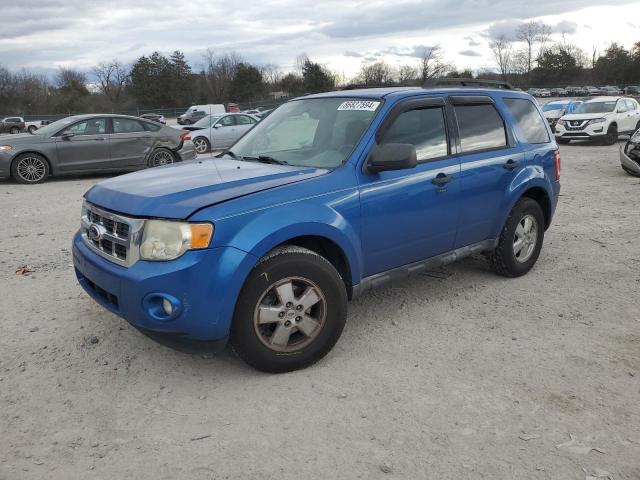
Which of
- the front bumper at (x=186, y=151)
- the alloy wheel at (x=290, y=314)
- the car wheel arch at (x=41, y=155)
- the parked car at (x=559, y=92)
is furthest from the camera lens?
the parked car at (x=559, y=92)

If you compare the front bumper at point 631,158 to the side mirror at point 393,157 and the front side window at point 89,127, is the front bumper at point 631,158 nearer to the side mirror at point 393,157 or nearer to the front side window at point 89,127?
the side mirror at point 393,157

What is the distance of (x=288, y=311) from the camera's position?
3381mm

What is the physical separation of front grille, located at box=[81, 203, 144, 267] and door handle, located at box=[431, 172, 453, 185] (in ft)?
7.26

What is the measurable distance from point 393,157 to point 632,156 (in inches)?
383

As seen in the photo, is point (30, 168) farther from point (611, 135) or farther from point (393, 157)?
point (611, 135)

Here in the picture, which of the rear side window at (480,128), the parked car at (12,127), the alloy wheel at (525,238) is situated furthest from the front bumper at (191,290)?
the parked car at (12,127)

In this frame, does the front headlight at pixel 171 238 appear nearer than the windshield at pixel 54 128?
Yes

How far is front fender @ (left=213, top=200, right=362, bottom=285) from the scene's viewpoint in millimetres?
3127

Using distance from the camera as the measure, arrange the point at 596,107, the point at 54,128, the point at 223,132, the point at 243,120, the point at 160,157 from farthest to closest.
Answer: the point at 243,120 → the point at 223,132 → the point at 596,107 → the point at 160,157 → the point at 54,128

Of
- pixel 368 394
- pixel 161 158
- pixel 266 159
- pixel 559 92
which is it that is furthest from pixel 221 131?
pixel 559 92

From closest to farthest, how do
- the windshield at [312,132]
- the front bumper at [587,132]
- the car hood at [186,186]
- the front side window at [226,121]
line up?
the car hood at [186,186] < the windshield at [312,132] < the front bumper at [587,132] < the front side window at [226,121]

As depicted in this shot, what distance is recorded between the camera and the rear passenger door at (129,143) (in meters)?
12.6

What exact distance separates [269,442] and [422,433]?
803 millimetres

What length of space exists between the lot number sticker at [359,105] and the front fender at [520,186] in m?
1.57
